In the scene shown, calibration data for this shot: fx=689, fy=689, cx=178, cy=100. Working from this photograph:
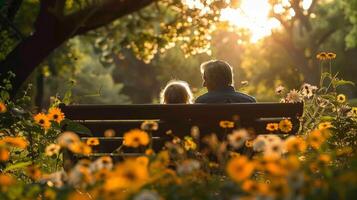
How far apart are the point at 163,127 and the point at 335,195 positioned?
2.81m

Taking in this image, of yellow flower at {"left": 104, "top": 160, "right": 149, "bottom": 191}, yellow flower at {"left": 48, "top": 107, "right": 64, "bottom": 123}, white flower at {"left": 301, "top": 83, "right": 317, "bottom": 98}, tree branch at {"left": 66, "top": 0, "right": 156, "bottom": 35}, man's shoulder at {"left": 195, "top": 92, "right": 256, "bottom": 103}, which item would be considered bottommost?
yellow flower at {"left": 104, "top": 160, "right": 149, "bottom": 191}

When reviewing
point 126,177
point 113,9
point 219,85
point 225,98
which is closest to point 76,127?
point 225,98

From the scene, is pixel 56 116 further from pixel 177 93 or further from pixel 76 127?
pixel 177 93

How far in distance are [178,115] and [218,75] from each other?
117 centimetres

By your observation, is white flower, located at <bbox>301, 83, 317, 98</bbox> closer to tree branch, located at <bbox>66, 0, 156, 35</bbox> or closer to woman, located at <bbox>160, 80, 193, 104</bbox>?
woman, located at <bbox>160, 80, 193, 104</bbox>

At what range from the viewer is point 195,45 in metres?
17.9

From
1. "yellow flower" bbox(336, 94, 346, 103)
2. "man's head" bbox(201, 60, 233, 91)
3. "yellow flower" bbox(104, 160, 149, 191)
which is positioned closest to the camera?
"yellow flower" bbox(104, 160, 149, 191)

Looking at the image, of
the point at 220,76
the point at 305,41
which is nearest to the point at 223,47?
the point at 305,41

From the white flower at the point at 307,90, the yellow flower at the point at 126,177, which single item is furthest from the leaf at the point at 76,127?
the yellow flower at the point at 126,177

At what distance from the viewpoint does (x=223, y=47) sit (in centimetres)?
8431

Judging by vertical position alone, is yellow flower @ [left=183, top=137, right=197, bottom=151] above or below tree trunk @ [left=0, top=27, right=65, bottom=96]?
below

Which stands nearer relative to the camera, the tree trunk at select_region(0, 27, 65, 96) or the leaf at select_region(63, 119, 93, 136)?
the leaf at select_region(63, 119, 93, 136)

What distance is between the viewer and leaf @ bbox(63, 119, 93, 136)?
5.58 metres

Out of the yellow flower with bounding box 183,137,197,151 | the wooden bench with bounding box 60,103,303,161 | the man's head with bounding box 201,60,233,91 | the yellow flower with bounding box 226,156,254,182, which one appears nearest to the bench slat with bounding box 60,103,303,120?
the wooden bench with bounding box 60,103,303,161
